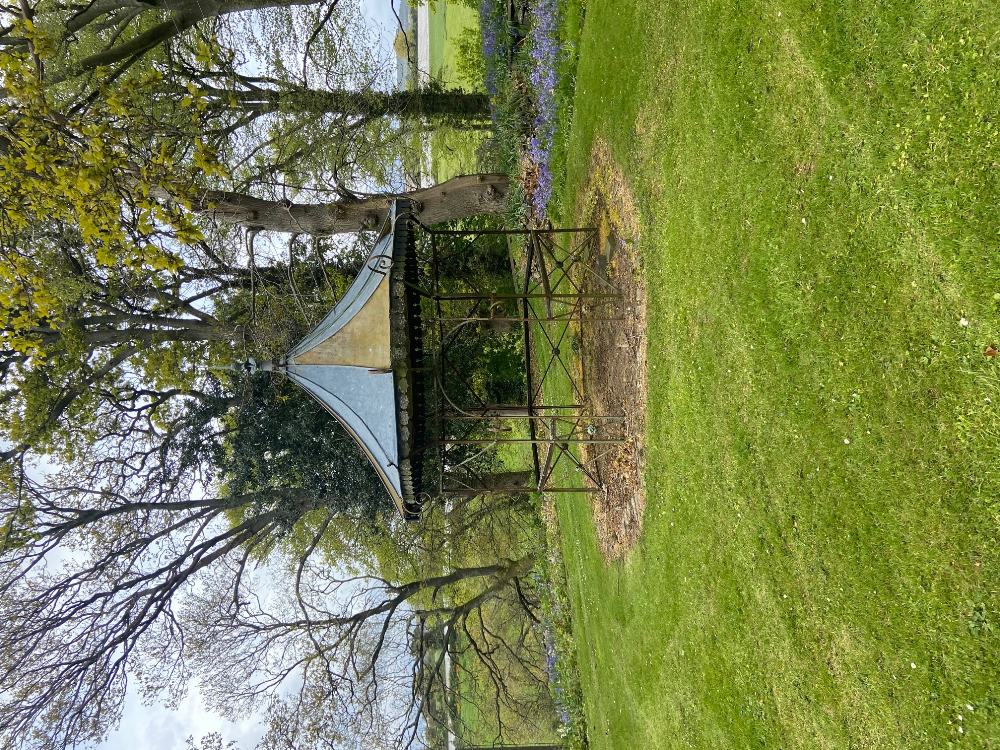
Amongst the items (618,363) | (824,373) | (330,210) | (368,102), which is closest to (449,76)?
(368,102)

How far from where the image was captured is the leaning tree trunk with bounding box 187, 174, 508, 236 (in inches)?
387

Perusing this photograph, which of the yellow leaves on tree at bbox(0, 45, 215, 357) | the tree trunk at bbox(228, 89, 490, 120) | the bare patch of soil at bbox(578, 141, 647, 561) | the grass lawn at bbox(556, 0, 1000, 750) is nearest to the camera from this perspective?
the grass lawn at bbox(556, 0, 1000, 750)

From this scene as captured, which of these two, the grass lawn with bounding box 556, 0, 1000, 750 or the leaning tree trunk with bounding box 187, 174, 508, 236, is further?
the leaning tree trunk with bounding box 187, 174, 508, 236

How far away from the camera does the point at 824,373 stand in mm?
4383

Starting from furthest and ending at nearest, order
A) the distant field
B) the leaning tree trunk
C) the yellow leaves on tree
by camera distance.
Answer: the distant field < the leaning tree trunk < the yellow leaves on tree

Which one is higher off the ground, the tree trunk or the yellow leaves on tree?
the tree trunk

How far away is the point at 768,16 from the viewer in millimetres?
5086

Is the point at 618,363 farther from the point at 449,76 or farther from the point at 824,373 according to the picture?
the point at 449,76

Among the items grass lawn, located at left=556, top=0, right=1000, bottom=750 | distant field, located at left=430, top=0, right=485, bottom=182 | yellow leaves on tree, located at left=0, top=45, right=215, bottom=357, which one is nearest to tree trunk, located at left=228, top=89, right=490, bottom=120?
distant field, located at left=430, top=0, right=485, bottom=182

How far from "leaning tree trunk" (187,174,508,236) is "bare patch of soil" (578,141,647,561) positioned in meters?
2.07

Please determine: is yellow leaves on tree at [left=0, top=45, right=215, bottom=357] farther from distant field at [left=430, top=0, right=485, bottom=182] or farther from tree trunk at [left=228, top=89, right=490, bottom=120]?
distant field at [left=430, top=0, right=485, bottom=182]

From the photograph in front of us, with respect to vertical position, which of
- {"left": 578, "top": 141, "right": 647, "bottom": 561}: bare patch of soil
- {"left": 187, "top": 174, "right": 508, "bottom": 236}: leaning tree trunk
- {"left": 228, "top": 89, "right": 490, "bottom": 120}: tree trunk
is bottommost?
{"left": 578, "top": 141, "right": 647, "bottom": 561}: bare patch of soil

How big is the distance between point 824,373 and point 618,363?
4434 millimetres

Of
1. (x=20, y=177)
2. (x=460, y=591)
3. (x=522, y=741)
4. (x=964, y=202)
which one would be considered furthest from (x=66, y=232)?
(x=522, y=741)
